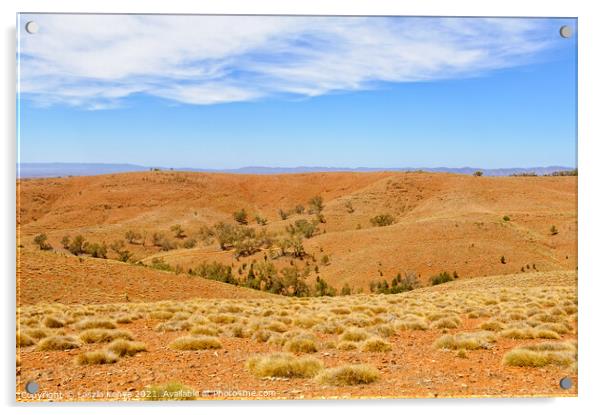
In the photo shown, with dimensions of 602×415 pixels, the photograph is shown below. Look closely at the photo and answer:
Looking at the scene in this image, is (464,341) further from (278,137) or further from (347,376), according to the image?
(278,137)

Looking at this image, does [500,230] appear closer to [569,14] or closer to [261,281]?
[261,281]

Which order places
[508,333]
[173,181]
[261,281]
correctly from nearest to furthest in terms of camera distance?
[508,333]
[261,281]
[173,181]

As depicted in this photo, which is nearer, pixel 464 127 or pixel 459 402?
pixel 459 402

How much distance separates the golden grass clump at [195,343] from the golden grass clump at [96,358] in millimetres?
768

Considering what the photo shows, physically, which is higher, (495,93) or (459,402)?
(495,93)

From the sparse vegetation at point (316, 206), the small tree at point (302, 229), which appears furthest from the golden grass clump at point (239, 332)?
the sparse vegetation at point (316, 206)

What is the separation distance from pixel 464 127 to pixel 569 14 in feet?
6.27

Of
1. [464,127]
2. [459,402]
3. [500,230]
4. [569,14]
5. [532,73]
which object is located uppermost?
[569,14]

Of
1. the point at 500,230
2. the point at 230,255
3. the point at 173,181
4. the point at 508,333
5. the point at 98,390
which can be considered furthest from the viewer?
the point at 173,181

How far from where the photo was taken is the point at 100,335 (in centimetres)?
682

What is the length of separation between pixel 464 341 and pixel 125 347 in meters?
4.35

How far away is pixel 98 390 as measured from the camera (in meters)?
6.07

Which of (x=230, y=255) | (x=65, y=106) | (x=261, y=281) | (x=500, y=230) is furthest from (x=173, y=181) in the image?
(x=65, y=106)

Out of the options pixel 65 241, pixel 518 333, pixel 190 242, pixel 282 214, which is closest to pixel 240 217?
pixel 190 242
